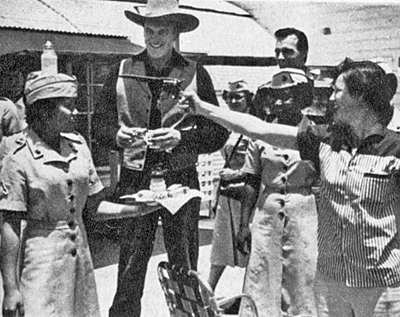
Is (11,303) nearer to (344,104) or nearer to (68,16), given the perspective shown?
(344,104)

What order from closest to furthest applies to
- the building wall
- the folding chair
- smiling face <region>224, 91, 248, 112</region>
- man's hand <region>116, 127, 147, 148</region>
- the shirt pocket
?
the folding chair < the shirt pocket < man's hand <region>116, 127, 147, 148</region> < smiling face <region>224, 91, 248, 112</region> < the building wall

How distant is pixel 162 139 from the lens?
248 cm

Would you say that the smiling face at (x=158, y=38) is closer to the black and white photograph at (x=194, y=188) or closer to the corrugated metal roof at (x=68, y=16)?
the black and white photograph at (x=194, y=188)

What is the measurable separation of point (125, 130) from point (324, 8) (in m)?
6.74

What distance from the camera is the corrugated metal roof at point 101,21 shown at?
4.70 meters

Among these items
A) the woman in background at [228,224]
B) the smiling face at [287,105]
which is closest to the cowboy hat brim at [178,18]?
the smiling face at [287,105]

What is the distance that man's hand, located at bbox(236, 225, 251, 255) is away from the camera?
10.9ft

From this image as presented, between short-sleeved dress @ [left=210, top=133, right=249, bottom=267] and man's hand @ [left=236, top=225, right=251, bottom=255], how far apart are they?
0.13m

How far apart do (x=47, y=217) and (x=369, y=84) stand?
46.2 inches

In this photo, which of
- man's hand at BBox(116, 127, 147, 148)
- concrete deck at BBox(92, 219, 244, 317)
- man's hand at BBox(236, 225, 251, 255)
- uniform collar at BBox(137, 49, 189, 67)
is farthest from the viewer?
concrete deck at BBox(92, 219, 244, 317)

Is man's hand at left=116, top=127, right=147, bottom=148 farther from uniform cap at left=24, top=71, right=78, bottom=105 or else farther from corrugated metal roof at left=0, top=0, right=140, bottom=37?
corrugated metal roof at left=0, top=0, right=140, bottom=37

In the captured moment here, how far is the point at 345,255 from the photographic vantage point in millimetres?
2055

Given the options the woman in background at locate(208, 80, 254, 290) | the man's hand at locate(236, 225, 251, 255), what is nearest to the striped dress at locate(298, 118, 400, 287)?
the man's hand at locate(236, 225, 251, 255)

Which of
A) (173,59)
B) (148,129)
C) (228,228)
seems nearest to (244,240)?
(228,228)
